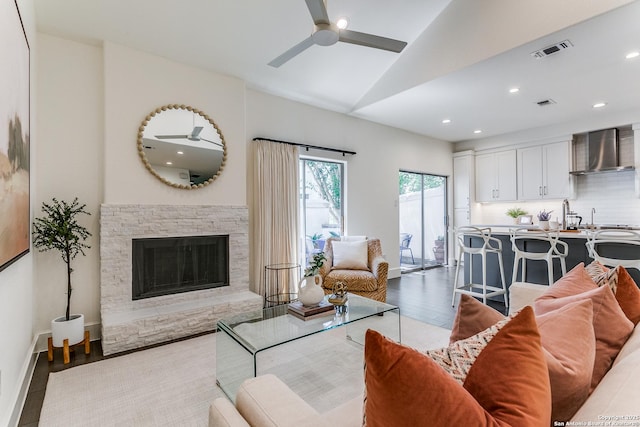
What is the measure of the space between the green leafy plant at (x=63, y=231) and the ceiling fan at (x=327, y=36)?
8.30 ft

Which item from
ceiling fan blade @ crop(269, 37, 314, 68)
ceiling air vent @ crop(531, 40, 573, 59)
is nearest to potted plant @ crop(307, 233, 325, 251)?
ceiling fan blade @ crop(269, 37, 314, 68)

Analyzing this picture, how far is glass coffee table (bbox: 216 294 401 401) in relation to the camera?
2.04 m

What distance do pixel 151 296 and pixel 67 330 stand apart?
0.77m

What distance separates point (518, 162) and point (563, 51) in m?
3.81

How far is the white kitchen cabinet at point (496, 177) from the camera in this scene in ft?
21.9

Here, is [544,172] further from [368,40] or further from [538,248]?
[368,40]

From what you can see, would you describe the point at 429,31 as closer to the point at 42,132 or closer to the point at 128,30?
the point at 128,30

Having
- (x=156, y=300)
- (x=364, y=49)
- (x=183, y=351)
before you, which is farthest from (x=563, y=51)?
(x=156, y=300)

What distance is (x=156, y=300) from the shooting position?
339cm

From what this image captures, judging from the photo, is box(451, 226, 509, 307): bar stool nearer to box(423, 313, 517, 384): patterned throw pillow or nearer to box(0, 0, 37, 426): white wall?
box(423, 313, 517, 384): patterned throw pillow

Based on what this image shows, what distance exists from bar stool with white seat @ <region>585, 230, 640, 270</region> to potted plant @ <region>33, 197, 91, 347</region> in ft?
16.9

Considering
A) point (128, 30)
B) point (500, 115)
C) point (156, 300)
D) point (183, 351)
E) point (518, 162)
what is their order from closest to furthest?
point (183, 351), point (128, 30), point (156, 300), point (500, 115), point (518, 162)

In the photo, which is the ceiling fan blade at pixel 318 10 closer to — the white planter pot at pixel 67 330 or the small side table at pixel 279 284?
the small side table at pixel 279 284

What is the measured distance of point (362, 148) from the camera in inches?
222
